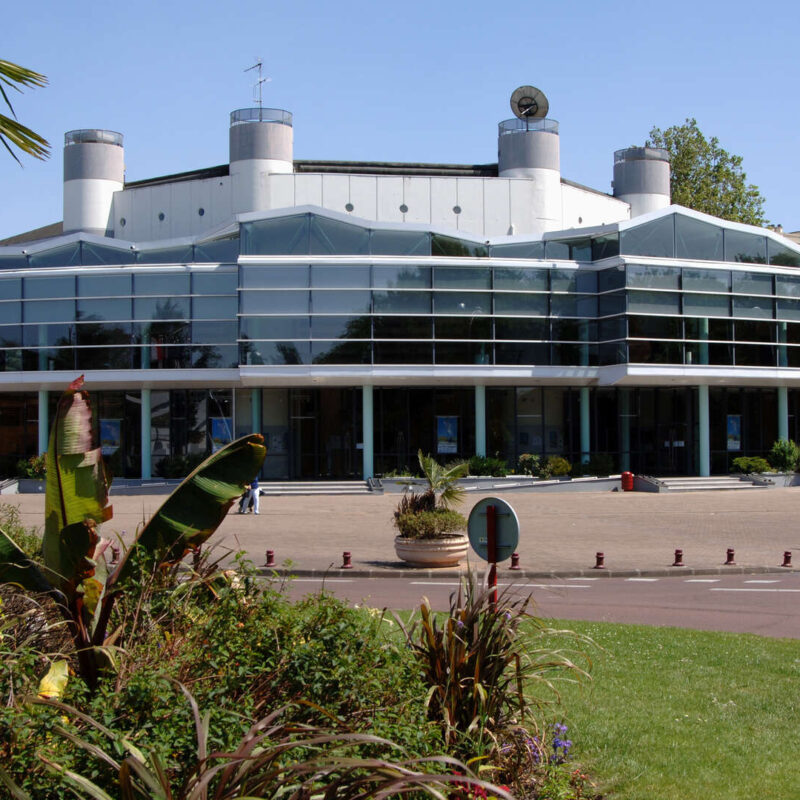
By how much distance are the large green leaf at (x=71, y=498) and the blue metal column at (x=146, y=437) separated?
39321 millimetres

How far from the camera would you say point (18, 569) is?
7117 millimetres

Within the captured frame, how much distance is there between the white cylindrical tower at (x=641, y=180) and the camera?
189 feet

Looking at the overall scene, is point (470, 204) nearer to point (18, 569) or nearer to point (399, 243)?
point (399, 243)

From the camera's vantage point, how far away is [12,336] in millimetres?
44562

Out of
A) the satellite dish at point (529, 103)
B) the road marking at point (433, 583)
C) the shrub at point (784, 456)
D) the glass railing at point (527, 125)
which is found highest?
the satellite dish at point (529, 103)

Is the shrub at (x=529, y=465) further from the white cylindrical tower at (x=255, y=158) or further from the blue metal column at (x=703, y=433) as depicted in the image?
the white cylindrical tower at (x=255, y=158)

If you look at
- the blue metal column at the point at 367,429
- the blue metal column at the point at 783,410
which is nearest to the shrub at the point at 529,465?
the blue metal column at the point at 367,429

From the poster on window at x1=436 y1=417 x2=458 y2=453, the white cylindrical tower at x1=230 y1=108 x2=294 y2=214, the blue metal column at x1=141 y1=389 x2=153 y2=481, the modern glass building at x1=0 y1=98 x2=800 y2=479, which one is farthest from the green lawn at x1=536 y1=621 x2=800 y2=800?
the white cylindrical tower at x1=230 y1=108 x2=294 y2=214

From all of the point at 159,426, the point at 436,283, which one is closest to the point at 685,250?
the point at 436,283

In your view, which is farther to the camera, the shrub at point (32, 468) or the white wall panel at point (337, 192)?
the white wall panel at point (337, 192)

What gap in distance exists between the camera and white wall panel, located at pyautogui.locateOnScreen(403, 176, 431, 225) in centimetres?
4875

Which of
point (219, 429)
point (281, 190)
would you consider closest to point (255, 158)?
point (281, 190)

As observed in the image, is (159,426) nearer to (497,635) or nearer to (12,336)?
(12,336)

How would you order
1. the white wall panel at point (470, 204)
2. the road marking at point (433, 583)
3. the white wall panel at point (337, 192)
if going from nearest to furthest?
1. the road marking at point (433, 583)
2. the white wall panel at point (337, 192)
3. the white wall panel at point (470, 204)
